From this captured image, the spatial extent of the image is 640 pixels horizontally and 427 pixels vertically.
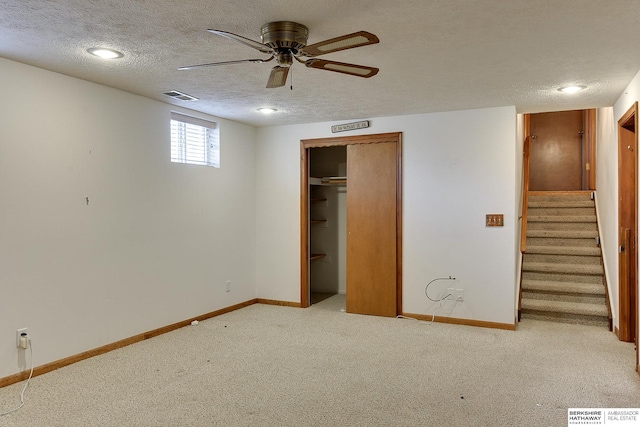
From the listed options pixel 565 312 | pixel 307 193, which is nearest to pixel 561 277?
pixel 565 312

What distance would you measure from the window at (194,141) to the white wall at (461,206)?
1355mm

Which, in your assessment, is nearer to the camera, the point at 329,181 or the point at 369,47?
the point at 369,47

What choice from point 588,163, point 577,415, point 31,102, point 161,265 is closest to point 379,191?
point 161,265

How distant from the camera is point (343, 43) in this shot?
2055 millimetres

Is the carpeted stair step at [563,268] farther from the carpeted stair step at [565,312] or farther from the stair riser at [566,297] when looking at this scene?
the carpeted stair step at [565,312]

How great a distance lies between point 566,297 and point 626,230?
1267 millimetres

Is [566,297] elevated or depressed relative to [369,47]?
depressed

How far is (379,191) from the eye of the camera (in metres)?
4.86

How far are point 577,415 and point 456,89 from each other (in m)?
2.51

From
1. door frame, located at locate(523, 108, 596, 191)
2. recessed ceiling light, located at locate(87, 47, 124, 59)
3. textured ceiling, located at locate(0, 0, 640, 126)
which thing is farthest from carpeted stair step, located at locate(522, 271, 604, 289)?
recessed ceiling light, located at locate(87, 47, 124, 59)

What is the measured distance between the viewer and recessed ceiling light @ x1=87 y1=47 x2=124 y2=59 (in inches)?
107

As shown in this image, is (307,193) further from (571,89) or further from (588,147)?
(588,147)

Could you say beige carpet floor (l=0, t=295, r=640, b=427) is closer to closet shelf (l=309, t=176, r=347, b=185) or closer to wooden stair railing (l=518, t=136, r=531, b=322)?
wooden stair railing (l=518, t=136, r=531, b=322)

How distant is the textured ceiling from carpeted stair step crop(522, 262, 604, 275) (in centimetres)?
192
